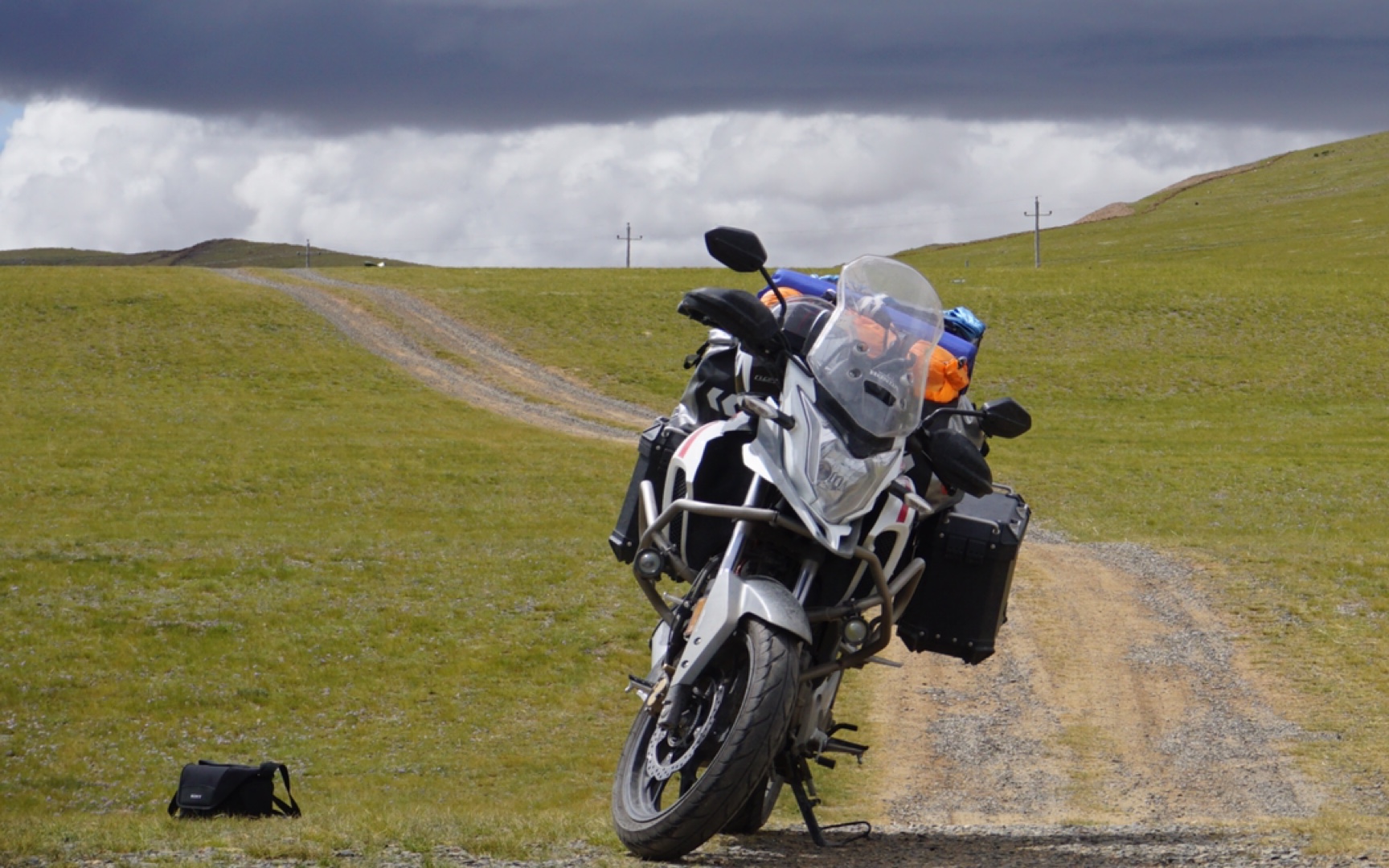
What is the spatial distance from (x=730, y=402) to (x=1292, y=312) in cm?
4837

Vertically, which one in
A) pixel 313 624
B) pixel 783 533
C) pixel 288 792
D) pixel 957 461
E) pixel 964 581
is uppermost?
pixel 957 461

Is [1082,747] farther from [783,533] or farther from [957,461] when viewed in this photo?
[783,533]

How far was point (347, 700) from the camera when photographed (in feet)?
47.0

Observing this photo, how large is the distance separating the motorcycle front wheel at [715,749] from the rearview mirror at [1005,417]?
5.38 ft

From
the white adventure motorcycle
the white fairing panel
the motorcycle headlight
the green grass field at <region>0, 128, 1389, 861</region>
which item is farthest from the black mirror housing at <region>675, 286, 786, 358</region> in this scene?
the green grass field at <region>0, 128, 1389, 861</region>

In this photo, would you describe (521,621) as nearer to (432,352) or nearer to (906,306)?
(906,306)

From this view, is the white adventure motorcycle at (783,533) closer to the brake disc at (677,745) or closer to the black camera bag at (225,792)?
the brake disc at (677,745)

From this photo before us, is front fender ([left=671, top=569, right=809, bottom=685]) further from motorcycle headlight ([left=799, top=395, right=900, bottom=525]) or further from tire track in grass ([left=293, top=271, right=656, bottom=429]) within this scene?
tire track in grass ([left=293, top=271, right=656, bottom=429])

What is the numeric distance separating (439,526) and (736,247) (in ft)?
56.5

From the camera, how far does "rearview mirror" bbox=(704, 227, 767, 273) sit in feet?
21.2

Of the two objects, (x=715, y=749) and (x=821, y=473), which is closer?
(x=715, y=749)

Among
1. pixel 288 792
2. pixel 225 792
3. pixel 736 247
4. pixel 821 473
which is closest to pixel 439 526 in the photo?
pixel 288 792

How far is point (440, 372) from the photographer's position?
134 feet

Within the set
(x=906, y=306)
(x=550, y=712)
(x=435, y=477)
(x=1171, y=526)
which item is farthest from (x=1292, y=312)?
(x=906, y=306)
